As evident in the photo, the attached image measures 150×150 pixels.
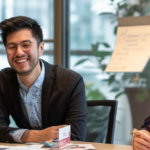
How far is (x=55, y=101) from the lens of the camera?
1.88 metres

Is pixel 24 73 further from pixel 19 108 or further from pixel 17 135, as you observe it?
pixel 17 135

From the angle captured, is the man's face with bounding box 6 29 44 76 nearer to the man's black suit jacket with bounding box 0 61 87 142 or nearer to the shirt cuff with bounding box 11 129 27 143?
the man's black suit jacket with bounding box 0 61 87 142

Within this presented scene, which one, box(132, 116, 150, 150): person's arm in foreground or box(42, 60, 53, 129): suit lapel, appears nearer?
box(132, 116, 150, 150): person's arm in foreground

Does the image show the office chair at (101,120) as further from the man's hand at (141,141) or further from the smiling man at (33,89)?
the man's hand at (141,141)

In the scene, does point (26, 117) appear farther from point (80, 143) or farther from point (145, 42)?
point (145, 42)

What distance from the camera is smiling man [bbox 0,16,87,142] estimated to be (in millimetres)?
1867

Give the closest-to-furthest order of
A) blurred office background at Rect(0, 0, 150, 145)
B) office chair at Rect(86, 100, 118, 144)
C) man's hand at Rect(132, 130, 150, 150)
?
man's hand at Rect(132, 130, 150, 150), office chair at Rect(86, 100, 118, 144), blurred office background at Rect(0, 0, 150, 145)

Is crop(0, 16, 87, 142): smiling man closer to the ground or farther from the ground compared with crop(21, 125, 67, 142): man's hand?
farther from the ground

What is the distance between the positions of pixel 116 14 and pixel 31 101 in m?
1.72

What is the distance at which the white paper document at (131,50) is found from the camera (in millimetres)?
2297

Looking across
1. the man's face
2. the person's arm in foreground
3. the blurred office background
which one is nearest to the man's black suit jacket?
the man's face

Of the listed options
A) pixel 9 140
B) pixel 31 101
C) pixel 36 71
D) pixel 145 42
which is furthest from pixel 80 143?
pixel 145 42

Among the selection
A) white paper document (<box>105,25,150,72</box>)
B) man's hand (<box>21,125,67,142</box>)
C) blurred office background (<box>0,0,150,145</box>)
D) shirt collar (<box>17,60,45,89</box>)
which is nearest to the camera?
man's hand (<box>21,125,67,142</box>)

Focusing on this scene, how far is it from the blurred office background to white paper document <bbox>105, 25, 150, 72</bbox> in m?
0.68
